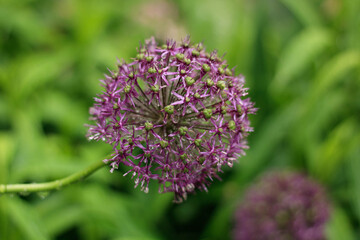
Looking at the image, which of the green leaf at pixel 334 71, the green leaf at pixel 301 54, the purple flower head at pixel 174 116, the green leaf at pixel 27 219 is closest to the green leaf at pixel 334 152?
the green leaf at pixel 334 71

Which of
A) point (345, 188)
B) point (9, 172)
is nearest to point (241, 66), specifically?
point (345, 188)

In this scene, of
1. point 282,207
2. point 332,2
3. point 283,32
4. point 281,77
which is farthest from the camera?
point 283,32

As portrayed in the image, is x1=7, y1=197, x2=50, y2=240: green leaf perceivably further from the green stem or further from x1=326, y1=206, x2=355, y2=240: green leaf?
x1=326, y1=206, x2=355, y2=240: green leaf

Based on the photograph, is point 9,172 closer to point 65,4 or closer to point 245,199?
point 245,199

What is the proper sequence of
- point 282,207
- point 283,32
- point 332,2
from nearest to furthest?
1. point 282,207
2. point 332,2
3. point 283,32

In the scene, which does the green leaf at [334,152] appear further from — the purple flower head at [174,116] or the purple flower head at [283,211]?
the purple flower head at [174,116]

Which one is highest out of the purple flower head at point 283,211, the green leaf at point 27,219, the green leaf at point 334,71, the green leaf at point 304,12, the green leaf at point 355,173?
the green leaf at point 304,12

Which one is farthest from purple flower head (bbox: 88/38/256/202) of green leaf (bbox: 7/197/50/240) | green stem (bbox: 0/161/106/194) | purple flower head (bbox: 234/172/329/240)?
purple flower head (bbox: 234/172/329/240)
